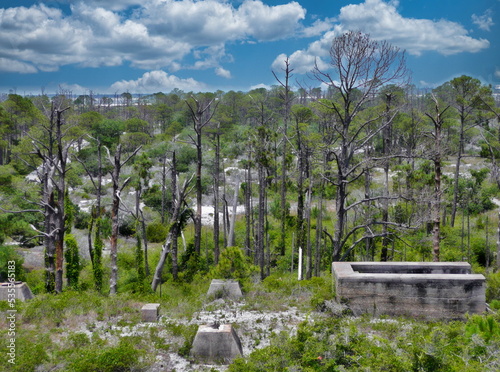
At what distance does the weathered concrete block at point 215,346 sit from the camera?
8.38 metres

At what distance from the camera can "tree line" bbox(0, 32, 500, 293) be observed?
47.7 ft

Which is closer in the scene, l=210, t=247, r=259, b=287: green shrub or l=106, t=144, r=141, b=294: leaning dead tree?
l=210, t=247, r=259, b=287: green shrub

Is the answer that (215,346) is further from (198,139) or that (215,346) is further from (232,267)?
(198,139)

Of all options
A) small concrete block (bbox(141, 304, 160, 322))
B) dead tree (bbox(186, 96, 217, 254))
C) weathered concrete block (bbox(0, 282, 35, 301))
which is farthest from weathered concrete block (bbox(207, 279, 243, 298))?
dead tree (bbox(186, 96, 217, 254))

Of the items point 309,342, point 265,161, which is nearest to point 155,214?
point 265,161

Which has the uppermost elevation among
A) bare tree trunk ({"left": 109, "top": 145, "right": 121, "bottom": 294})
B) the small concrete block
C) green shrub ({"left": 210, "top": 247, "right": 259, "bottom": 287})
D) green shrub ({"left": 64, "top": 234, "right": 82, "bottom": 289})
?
bare tree trunk ({"left": 109, "top": 145, "right": 121, "bottom": 294})

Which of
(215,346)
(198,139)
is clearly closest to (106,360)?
(215,346)

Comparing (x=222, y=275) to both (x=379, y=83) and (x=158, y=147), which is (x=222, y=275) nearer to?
(x=379, y=83)

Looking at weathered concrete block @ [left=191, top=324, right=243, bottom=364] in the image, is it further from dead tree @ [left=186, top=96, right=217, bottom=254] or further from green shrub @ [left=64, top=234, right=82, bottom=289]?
green shrub @ [left=64, top=234, right=82, bottom=289]

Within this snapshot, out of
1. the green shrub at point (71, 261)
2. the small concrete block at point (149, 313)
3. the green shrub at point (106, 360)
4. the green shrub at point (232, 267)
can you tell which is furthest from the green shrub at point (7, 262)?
the green shrub at point (106, 360)

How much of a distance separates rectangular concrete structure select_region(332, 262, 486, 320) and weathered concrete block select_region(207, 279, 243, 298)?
322 cm

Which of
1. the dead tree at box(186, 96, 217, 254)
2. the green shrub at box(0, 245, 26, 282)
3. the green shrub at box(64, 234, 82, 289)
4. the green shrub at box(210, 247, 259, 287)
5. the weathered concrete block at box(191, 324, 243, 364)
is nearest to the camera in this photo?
the weathered concrete block at box(191, 324, 243, 364)

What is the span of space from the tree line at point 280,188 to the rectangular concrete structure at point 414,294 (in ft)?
9.41

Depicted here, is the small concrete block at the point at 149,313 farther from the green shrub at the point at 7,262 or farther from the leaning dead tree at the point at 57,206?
the green shrub at the point at 7,262
